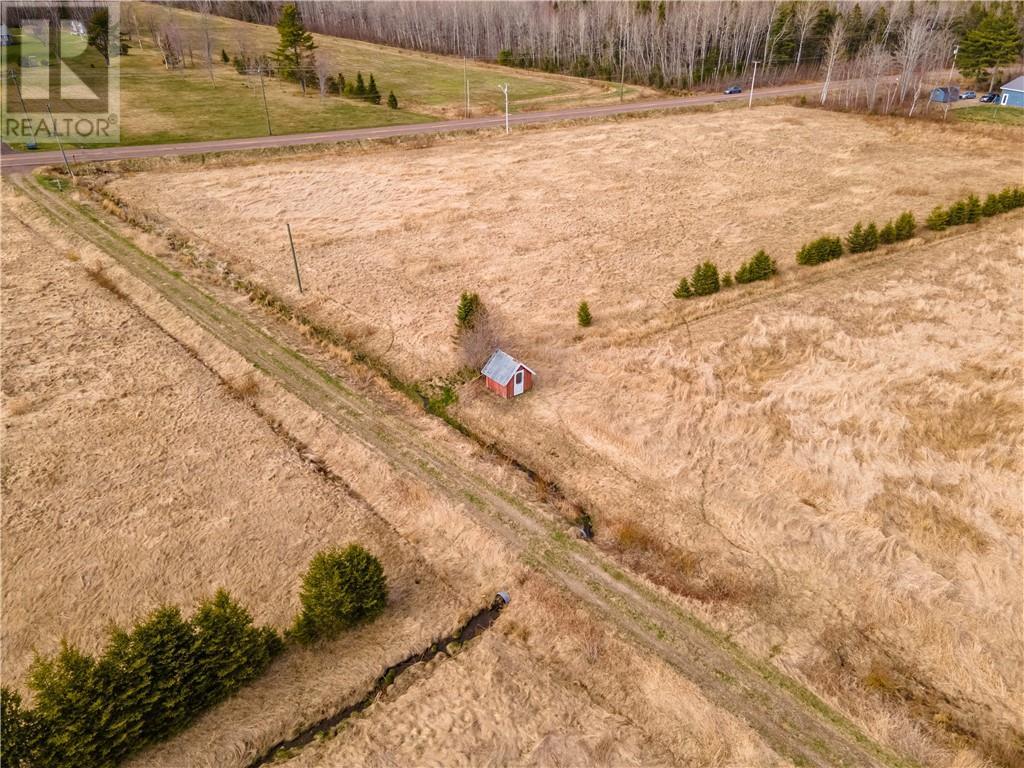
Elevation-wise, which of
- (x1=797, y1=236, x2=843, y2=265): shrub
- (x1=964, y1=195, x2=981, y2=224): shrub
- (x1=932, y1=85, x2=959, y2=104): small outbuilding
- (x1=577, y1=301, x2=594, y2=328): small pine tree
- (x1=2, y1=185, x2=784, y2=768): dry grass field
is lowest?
(x1=2, y1=185, x2=784, y2=768): dry grass field

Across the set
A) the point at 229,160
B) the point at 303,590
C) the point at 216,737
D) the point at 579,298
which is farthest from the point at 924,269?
the point at 229,160

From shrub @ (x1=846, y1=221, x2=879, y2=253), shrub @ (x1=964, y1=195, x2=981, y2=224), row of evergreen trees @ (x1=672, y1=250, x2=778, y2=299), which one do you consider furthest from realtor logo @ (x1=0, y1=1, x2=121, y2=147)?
shrub @ (x1=964, y1=195, x2=981, y2=224)

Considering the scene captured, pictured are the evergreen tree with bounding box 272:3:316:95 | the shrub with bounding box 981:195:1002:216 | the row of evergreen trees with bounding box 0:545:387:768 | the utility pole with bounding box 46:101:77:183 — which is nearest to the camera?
the row of evergreen trees with bounding box 0:545:387:768

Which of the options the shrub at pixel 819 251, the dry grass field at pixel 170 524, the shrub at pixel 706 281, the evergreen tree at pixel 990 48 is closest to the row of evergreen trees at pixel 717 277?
the shrub at pixel 706 281

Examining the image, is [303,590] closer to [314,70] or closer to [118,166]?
[118,166]

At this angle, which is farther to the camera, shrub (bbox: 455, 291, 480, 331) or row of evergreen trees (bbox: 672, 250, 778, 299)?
row of evergreen trees (bbox: 672, 250, 778, 299)

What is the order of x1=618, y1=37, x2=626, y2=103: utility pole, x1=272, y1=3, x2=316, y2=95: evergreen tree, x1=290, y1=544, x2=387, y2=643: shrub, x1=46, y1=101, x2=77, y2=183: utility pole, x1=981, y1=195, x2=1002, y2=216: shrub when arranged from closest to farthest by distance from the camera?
x1=290, y1=544, x2=387, y2=643: shrub < x1=981, y1=195, x2=1002, y2=216: shrub < x1=46, y1=101, x2=77, y2=183: utility pole < x1=272, y1=3, x2=316, y2=95: evergreen tree < x1=618, y1=37, x2=626, y2=103: utility pole

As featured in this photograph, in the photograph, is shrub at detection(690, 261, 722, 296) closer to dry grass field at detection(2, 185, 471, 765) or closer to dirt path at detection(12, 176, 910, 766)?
dirt path at detection(12, 176, 910, 766)

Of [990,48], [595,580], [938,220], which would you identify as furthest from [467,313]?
[990,48]
